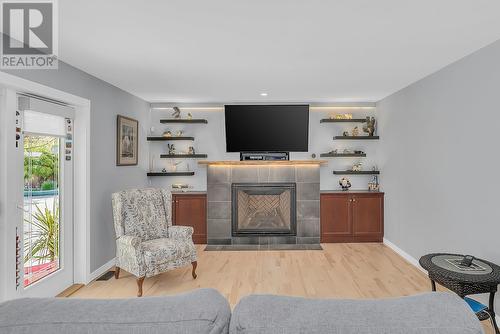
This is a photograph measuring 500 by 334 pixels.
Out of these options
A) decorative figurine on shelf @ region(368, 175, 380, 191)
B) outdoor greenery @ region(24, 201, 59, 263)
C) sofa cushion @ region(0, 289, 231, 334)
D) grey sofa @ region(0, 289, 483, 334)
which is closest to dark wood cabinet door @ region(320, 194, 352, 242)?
decorative figurine on shelf @ region(368, 175, 380, 191)

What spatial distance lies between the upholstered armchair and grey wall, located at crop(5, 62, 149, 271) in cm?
36

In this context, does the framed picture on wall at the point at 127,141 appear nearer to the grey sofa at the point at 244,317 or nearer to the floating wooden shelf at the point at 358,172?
the floating wooden shelf at the point at 358,172

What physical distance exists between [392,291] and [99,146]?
13.0 ft

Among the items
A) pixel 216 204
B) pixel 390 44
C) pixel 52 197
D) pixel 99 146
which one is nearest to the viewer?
pixel 390 44

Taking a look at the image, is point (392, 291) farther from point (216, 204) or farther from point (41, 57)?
point (41, 57)

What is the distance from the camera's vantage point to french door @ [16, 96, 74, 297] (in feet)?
9.10

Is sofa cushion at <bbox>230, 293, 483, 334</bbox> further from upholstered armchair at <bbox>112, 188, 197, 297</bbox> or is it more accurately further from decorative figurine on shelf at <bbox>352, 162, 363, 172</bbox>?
decorative figurine on shelf at <bbox>352, 162, 363, 172</bbox>

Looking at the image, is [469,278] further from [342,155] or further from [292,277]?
[342,155]

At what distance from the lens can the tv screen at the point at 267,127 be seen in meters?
5.15

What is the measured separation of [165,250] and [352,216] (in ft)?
10.8

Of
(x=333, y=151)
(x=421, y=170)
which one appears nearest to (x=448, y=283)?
(x=421, y=170)

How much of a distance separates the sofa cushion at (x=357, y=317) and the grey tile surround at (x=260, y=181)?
4430 millimetres

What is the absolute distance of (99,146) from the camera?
150 inches

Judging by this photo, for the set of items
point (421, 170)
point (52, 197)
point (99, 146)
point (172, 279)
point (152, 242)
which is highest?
point (99, 146)
